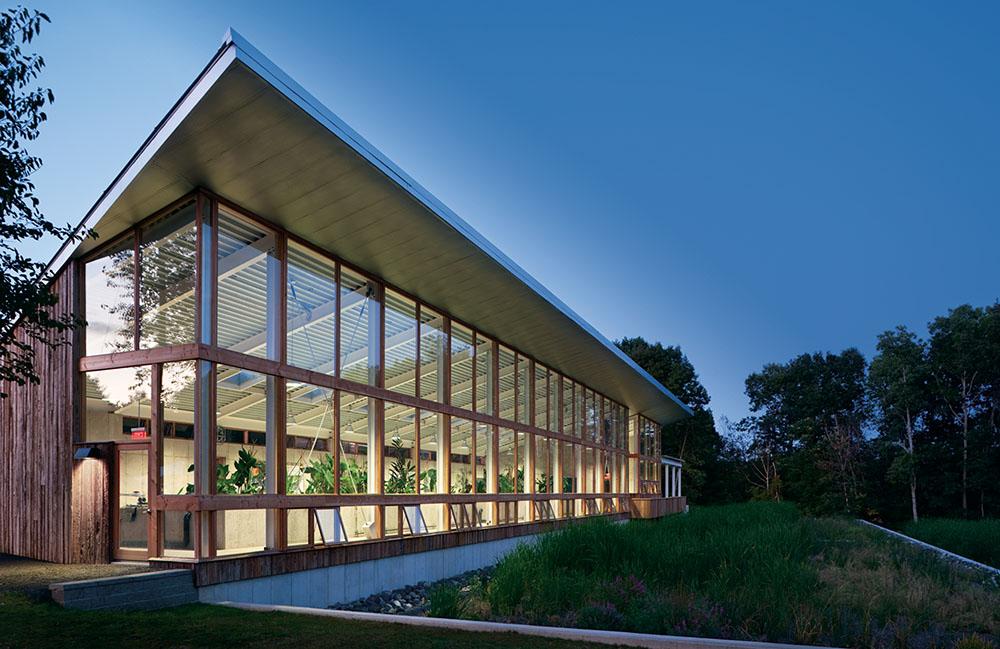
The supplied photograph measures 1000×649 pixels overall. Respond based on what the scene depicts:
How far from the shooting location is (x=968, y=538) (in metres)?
24.0

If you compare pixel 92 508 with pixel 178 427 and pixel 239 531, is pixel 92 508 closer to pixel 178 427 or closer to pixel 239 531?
pixel 178 427

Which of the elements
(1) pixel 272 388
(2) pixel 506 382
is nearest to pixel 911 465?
(2) pixel 506 382

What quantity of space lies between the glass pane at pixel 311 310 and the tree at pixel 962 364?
31.6m

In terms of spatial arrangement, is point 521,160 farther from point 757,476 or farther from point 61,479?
point 61,479

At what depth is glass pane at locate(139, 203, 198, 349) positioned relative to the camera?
1168 centimetres

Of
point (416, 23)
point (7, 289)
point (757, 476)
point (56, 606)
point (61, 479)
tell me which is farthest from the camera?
point (416, 23)

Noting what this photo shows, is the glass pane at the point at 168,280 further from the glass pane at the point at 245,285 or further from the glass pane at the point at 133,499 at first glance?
the glass pane at the point at 133,499

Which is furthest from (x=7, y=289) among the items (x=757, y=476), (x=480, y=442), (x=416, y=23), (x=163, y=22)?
(x=416, y=23)

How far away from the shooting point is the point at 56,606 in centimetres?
895

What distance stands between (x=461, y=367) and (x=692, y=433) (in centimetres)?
3577

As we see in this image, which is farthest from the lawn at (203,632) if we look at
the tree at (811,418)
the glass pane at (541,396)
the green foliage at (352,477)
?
the tree at (811,418)

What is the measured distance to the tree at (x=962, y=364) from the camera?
124 ft

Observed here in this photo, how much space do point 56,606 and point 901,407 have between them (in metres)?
37.8

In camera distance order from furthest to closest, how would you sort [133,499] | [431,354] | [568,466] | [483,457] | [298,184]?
[568,466]
[483,457]
[431,354]
[133,499]
[298,184]
